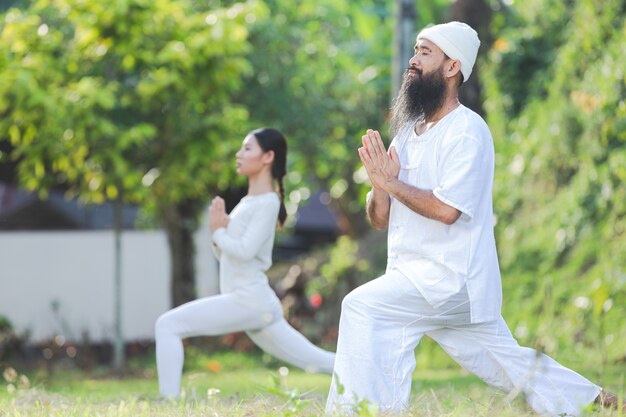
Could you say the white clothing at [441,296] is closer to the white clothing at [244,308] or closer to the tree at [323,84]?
the white clothing at [244,308]

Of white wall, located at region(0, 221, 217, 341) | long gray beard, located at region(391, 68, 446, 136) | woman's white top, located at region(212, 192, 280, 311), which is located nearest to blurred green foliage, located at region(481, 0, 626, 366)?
woman's white top, located at region(212, 192, 280, 311)

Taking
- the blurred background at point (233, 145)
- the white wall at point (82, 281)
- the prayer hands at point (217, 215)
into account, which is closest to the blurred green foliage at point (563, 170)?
the blurred background at point (233, 145)

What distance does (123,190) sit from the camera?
1357 cm

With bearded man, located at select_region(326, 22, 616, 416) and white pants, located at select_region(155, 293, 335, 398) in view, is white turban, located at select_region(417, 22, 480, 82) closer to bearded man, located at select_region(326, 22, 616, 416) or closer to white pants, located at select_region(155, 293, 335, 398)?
bearded man, located at select_region(326, 22, 616, 416)

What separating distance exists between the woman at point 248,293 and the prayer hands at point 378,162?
2343 mm

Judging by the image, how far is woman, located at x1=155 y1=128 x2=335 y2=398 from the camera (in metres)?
7.84

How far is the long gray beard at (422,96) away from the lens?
5891 millimetres

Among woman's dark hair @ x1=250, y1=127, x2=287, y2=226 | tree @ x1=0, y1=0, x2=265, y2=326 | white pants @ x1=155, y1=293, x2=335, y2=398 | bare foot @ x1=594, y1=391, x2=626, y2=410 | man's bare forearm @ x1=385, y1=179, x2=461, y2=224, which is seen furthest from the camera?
tree @ x1=0, y1=0, x2=265, y2=326

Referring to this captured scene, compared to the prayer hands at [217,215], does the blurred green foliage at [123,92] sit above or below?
above

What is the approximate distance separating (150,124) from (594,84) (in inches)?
185

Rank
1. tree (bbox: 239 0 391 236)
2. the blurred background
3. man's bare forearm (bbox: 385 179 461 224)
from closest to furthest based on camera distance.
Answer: man's bare forearm (bbox: 385 179 461 224) → the blurred background → tree (bbox: 239 0 391 236)

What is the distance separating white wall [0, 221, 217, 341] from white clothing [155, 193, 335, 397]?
24.6 ft

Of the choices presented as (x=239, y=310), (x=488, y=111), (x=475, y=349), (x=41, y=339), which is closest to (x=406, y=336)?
(x=475, y=349)

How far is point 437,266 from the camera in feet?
18.7
